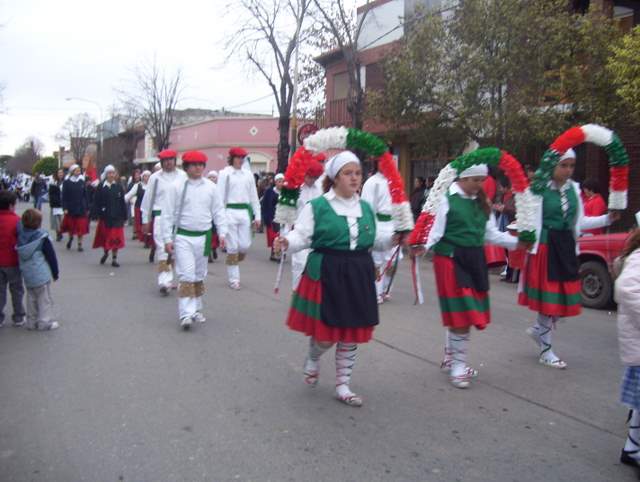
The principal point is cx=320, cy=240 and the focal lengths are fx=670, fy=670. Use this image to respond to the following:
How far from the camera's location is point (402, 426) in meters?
4.68

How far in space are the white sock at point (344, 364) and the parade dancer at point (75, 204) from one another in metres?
11.7

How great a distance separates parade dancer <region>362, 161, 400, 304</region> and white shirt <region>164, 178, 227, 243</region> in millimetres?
1855

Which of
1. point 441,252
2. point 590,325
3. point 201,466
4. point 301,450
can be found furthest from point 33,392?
point 590,325

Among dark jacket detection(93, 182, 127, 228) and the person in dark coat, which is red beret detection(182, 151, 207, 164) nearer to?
dark jacket detection(93, 182, 127, 228)

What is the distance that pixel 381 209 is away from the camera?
24.5 ft

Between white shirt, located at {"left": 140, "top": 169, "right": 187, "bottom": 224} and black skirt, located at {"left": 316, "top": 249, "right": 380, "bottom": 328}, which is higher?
white shirt, located at {"left": 140, "top": 169, "right": 187, "bottom": 224}

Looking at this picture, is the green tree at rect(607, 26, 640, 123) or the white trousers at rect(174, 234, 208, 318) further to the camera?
the green tree at rect(607, 26, 640, 123)

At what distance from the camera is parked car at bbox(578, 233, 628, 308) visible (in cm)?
952

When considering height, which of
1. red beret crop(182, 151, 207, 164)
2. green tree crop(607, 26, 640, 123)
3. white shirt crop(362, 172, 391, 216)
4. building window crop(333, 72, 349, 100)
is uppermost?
building window crop(333, 72, 349, 100)

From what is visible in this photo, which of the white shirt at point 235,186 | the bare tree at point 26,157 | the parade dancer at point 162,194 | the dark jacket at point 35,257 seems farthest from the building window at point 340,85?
the bare tree at point 26,157

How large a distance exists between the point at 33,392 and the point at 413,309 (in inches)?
201

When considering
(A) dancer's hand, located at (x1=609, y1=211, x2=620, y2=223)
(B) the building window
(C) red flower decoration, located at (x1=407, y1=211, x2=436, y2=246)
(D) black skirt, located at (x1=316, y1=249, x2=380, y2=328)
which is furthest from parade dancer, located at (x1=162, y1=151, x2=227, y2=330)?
(B) the building window

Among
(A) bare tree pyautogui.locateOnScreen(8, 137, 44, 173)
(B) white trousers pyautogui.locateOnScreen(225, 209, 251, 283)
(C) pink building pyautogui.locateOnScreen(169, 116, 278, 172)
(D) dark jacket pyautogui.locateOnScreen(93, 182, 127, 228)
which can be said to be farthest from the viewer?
(A) bare tree pyautogui.locateOnScreen(8, 137, 44, 173)

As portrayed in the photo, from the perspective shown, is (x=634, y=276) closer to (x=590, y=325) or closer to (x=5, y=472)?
(x=5, y=472)
